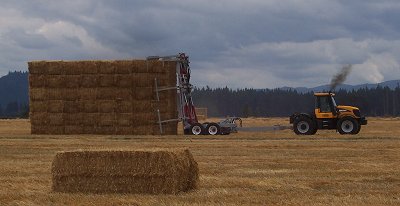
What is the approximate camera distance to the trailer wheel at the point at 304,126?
142 ft

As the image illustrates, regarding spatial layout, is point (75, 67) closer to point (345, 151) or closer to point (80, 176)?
point (345, 151)

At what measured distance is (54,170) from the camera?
49.7 ft

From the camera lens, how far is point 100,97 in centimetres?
4603

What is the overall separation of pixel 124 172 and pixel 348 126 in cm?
2968

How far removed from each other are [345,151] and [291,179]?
408 inches

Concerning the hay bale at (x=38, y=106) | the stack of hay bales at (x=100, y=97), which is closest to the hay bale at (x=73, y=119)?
the stack of hay bales at (x=100, y=97)

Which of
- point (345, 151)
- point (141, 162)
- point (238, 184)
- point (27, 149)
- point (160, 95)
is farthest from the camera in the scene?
point (160, 95)

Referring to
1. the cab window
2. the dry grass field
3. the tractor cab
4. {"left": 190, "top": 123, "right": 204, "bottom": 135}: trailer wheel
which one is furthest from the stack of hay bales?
the dry grass field

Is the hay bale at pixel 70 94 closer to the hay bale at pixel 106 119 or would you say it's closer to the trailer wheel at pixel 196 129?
the hay bale at pixel 106 119

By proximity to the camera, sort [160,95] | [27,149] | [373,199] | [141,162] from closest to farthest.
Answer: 1. [373,199]
2. [141,162]
3. [27,149]
4. [160,95]

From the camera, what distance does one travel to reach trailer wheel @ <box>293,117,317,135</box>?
1699 inches

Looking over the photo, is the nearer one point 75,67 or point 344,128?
point 344,128

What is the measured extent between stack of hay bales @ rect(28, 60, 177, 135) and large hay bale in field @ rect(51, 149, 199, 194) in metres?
30.4

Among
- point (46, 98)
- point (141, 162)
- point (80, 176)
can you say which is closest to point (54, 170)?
point (80, 176)
